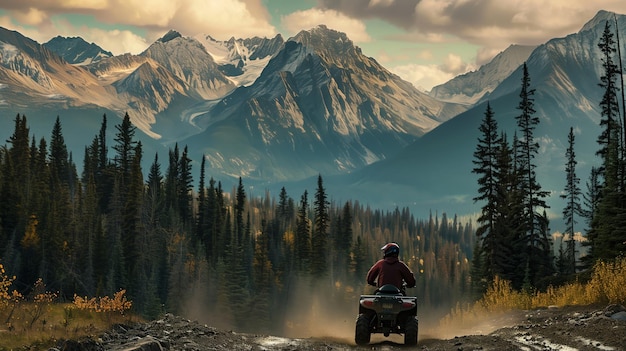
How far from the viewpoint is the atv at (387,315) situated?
21.2 metres

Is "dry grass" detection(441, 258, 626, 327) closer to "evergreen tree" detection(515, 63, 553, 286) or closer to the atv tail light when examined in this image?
the atv tail light

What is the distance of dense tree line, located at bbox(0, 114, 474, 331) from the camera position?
9500cm

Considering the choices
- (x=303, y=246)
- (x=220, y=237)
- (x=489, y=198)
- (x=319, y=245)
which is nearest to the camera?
(x=489, y=198)

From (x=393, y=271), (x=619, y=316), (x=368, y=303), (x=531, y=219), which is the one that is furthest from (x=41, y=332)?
(x=531, y=219)

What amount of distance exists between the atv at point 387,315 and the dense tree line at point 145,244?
60.9 m

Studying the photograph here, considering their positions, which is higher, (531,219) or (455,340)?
(531,219)

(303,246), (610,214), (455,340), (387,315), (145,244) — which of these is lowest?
(455,340)

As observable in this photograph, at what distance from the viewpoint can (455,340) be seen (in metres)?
21.0

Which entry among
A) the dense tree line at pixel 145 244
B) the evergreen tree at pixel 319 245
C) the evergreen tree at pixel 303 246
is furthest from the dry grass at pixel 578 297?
the evergreen tree at pixel 303 246

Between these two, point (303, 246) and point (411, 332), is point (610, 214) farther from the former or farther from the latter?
point (303, 246)

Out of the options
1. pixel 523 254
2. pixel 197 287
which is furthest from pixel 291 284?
pixel 523 254

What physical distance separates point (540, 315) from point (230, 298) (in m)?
91.2

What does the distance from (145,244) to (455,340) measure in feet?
323

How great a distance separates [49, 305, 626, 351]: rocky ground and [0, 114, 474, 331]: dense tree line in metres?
59.6
